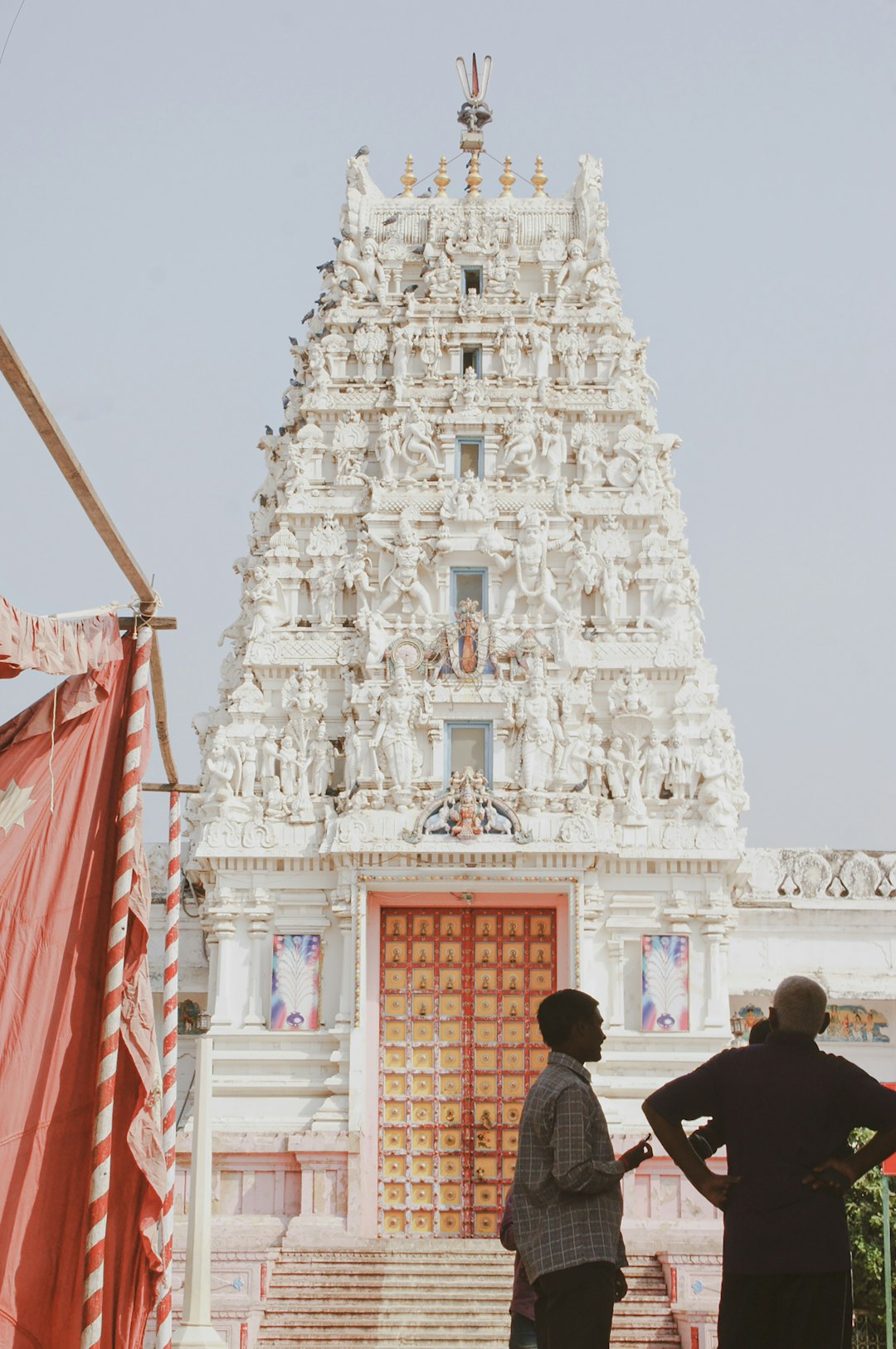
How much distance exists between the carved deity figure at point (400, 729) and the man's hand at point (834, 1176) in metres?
15.1

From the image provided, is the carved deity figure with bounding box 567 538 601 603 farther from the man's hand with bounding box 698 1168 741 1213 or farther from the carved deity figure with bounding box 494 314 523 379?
the man's hand with bounding box 698 1168 741 1213

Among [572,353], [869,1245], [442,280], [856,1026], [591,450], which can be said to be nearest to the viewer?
[869,1245]

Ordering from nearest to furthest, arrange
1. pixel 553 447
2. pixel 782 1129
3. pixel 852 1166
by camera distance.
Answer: pixel 852 1166, pixel 782 1129, pixel 553 447

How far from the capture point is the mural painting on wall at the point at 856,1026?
23.0m

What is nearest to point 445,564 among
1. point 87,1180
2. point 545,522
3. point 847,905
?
point 545,522

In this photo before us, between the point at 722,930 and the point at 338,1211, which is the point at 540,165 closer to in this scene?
the point at 722,930

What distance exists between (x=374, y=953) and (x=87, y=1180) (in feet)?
43.1

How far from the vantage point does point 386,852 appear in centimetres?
2025

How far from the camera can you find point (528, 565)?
22.3m

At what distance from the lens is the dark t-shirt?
230 inches

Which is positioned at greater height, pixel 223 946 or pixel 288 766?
pixel 288 766

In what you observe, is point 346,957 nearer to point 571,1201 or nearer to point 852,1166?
point 571,1201

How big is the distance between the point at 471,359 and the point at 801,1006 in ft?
64.1

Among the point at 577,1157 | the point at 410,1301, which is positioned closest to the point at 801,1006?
the point at 577,1157
